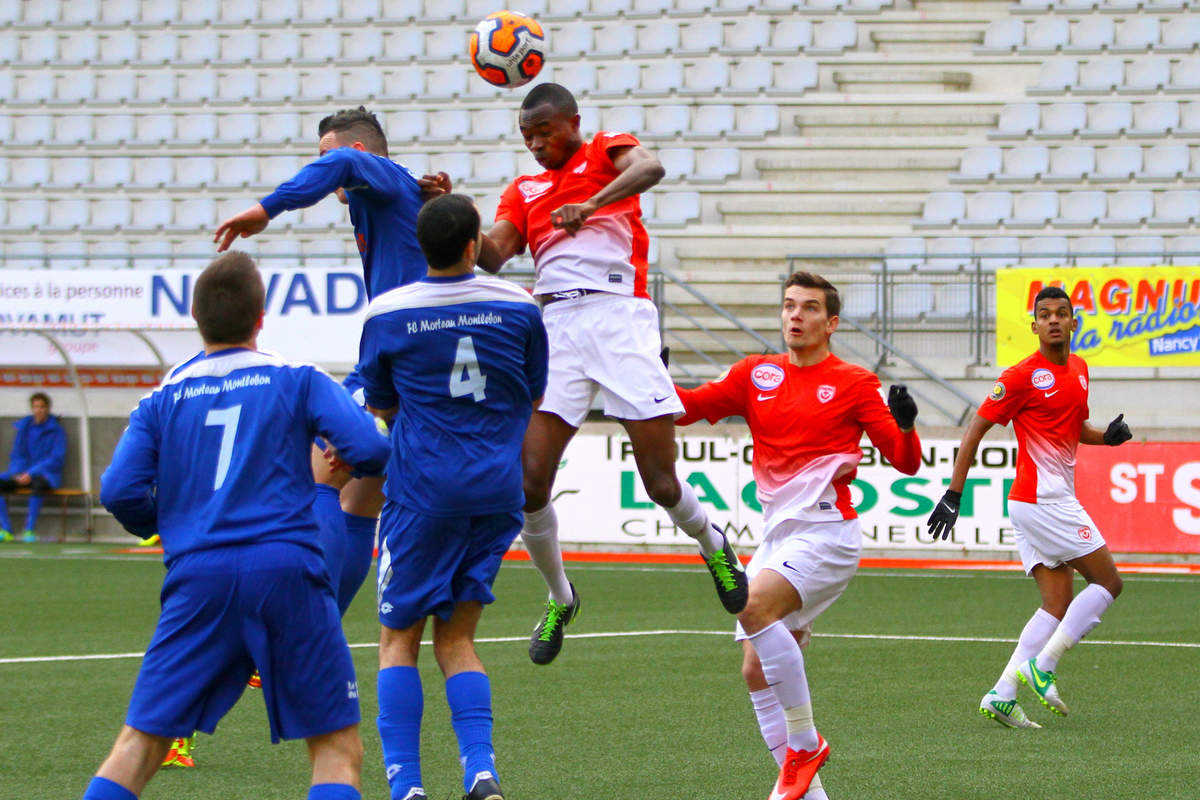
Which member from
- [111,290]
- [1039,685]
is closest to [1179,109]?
[111,290]

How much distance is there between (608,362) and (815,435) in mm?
1053

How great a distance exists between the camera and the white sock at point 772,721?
19.2ft

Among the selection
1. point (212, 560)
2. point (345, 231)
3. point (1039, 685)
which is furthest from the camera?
point (345, 231)

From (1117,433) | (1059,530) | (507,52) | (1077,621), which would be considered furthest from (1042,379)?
(507,52)

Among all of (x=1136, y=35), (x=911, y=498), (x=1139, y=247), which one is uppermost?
(x=1136, y=35)

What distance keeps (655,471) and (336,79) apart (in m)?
18.7

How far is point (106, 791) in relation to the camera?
416 centimetres

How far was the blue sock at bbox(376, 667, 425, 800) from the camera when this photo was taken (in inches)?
204

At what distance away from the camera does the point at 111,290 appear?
1850 centimetres

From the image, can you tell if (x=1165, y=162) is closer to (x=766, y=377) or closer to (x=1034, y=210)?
(x=1034, y=210)

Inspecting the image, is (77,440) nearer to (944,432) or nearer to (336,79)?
(336,79)

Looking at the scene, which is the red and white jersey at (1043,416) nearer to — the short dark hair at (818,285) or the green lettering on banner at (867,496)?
the short dark hair at (818,285)

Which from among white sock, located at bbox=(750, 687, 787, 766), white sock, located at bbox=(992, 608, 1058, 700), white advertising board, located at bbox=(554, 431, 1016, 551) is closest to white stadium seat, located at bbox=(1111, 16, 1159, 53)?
white advertising board, located at bbox=(554, 431, 1016, 551)

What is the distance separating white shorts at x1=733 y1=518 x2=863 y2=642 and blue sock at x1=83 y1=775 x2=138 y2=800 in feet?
7.88
